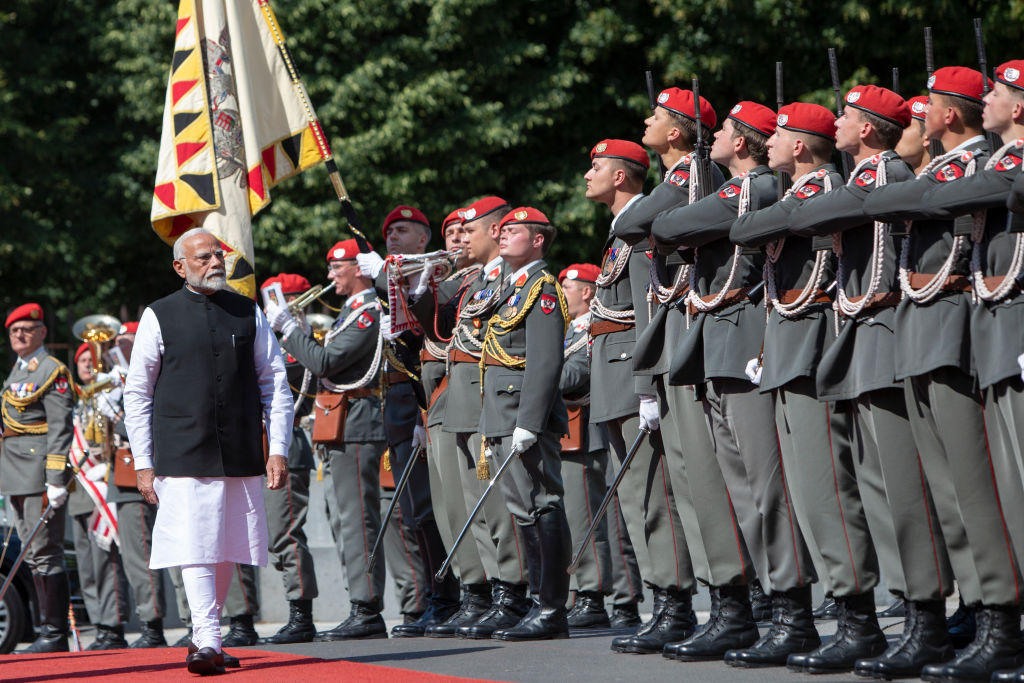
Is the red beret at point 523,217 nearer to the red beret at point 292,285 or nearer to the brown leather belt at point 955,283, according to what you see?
the brown leather belt at point 955,283

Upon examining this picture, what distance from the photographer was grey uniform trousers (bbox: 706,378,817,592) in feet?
19.4

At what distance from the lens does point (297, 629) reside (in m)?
8.64

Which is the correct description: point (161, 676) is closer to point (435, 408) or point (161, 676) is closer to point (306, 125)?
point (435, 408)

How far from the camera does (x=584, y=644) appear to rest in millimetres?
7027

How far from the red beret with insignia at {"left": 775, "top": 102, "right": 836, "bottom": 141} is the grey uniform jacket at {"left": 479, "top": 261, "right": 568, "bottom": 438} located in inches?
70.9

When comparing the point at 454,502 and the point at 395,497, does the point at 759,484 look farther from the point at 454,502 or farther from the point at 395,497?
the point at 395,497

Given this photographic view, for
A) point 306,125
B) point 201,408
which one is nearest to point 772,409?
point 201,408

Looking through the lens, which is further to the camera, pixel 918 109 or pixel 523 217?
pixel 523 217

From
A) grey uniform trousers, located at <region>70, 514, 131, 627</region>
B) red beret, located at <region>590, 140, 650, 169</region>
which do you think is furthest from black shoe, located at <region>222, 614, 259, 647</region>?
red beret, located at <region>590, 140, 650, 169</region>

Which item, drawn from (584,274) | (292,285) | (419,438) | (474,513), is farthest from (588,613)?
(292,285)

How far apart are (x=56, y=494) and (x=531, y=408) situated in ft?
13.0

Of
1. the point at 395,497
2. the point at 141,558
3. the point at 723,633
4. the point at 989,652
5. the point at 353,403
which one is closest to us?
the point at 989,652

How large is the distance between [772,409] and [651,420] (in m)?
0.69

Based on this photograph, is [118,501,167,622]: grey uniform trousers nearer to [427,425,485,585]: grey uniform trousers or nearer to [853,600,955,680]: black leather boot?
[427,425,485,585]: grey uniform trousers
